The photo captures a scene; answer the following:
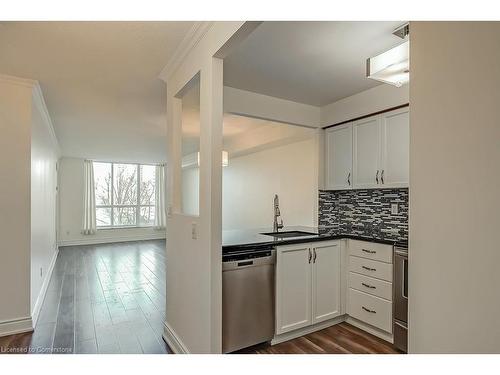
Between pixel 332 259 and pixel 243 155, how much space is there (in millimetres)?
3751

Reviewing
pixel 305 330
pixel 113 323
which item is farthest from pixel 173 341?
pixel 305 330

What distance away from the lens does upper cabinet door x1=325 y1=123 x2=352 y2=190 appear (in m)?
3.24

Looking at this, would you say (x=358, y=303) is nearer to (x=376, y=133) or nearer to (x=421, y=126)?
(x=376, y=133)

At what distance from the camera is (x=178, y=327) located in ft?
7.75

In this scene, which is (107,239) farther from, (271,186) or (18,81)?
(18,81)

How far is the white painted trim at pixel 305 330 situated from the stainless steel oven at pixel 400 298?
0.61 metres

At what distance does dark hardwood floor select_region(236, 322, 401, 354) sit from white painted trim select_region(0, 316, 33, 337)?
2.02 m

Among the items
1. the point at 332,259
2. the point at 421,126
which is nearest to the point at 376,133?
the point at 332,259

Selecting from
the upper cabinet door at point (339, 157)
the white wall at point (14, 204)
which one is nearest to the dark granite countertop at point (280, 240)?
the upper cabinet door at point (339, 157)

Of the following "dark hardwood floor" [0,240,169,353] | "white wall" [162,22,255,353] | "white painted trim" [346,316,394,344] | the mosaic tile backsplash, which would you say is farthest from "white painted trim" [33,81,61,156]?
"white painted trim" [346,316,394,344]

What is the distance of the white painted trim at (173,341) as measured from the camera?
2.24m

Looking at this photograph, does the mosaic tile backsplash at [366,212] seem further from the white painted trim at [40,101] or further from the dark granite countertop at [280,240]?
the white painted trim at [40,101]

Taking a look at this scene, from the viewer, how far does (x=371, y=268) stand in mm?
2725
